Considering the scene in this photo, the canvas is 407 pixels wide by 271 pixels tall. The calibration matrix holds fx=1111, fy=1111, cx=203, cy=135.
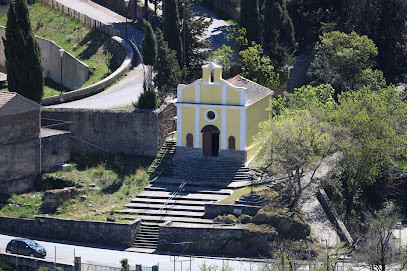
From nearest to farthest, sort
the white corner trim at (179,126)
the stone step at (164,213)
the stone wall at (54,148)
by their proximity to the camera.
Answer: the stone step at (164,213) < the stone wall at (54,148) < the white corner trim at (179,126)

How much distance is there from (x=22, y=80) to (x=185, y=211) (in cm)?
1413

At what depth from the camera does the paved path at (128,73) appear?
7674cm

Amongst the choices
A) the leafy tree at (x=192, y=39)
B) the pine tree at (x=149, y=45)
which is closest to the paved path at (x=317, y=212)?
the pine tree at (x=149, y=45)

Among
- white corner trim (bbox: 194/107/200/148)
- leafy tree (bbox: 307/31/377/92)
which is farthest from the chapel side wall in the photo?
leafy tree (bbox: 307/31/377/92)

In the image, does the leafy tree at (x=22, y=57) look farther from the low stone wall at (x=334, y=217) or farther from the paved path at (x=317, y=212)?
the low stone wall at (x=334, y=217)

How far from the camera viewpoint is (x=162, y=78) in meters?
76.0

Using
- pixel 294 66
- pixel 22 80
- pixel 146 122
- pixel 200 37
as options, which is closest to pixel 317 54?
pixel 294 66

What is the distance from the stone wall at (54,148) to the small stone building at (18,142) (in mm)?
635

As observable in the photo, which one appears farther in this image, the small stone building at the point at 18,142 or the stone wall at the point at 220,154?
the stone wall at the point at 220,154

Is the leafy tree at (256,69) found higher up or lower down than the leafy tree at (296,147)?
higher up

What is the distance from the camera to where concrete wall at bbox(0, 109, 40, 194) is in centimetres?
6794

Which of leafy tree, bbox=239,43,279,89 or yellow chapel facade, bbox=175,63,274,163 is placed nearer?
yellow chapel facade, bbox=175,63,274,163

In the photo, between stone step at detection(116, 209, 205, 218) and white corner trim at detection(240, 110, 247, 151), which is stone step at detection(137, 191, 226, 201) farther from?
white corner trim at detection(240, 110, 247, 151)

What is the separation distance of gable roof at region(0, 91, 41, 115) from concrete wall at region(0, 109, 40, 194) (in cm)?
29
